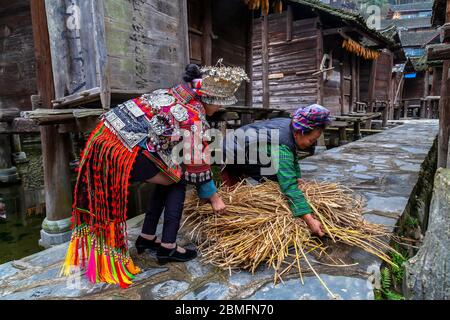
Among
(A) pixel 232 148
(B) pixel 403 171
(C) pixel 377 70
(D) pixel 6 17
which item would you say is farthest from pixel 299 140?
(C) pixel 377 70

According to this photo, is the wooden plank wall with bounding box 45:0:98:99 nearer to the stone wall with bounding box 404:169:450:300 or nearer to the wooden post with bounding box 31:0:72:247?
the wooden post with bounding box 31:0:72:247

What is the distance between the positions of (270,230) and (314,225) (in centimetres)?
30

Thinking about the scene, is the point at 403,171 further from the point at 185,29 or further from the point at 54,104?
the point at 54,104

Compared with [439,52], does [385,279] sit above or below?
below

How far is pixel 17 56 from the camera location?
19.5 ft

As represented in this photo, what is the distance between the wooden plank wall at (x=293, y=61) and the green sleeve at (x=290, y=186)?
26.5ft

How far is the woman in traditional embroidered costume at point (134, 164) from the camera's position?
69.2 inches

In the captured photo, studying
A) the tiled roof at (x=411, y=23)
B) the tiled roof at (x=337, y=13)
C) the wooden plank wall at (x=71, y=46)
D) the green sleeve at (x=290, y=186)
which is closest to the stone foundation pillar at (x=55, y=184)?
the wooden plank wall at (x=71, y=46)

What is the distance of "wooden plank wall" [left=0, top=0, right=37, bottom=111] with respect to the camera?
5.75 metres

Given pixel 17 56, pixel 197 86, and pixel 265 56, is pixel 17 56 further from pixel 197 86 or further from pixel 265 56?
pixel 265 56

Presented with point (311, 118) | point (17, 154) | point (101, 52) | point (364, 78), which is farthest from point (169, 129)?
point (364, 78)

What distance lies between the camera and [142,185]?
679cm

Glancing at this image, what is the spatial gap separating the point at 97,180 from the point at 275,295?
1144 millimetres

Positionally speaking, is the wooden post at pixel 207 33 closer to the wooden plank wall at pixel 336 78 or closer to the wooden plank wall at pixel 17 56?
the wooden plank wall at pixel 17 56
